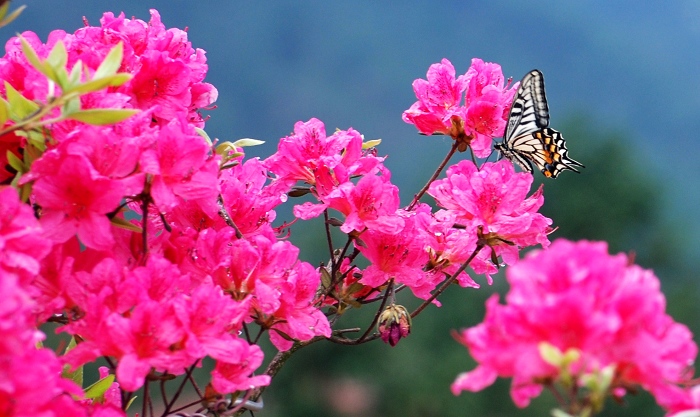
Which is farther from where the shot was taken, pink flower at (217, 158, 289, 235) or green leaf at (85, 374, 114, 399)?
pink flower at (217, 158, 289, 235)

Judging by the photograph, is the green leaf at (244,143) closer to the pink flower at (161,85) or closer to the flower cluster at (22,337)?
the pink flower at (161,85)

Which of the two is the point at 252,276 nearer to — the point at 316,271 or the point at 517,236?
the point at 316,271

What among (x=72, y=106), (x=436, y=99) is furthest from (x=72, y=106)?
(x=436, y=99)

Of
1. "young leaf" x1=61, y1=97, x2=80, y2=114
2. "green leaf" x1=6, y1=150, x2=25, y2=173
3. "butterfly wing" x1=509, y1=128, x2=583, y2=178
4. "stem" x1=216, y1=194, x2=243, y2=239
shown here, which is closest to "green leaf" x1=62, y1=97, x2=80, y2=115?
"young leaf" x1=61, y1=97, x2=80, y2=114

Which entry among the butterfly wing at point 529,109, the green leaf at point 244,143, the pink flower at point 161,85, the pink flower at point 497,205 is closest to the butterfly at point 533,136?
the butterfly wing at point 529,109

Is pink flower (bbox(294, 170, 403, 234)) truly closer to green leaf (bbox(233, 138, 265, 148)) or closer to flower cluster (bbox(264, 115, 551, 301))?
flower cluster (bbox(264, 115, 551, 301))

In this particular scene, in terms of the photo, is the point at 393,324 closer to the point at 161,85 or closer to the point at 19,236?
the point at 161,85

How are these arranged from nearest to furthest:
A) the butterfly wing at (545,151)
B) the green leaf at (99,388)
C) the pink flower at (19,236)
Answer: the pink flower at (19,236) → the green leaf at (99,388) → the butterfly wing at (545,151)
